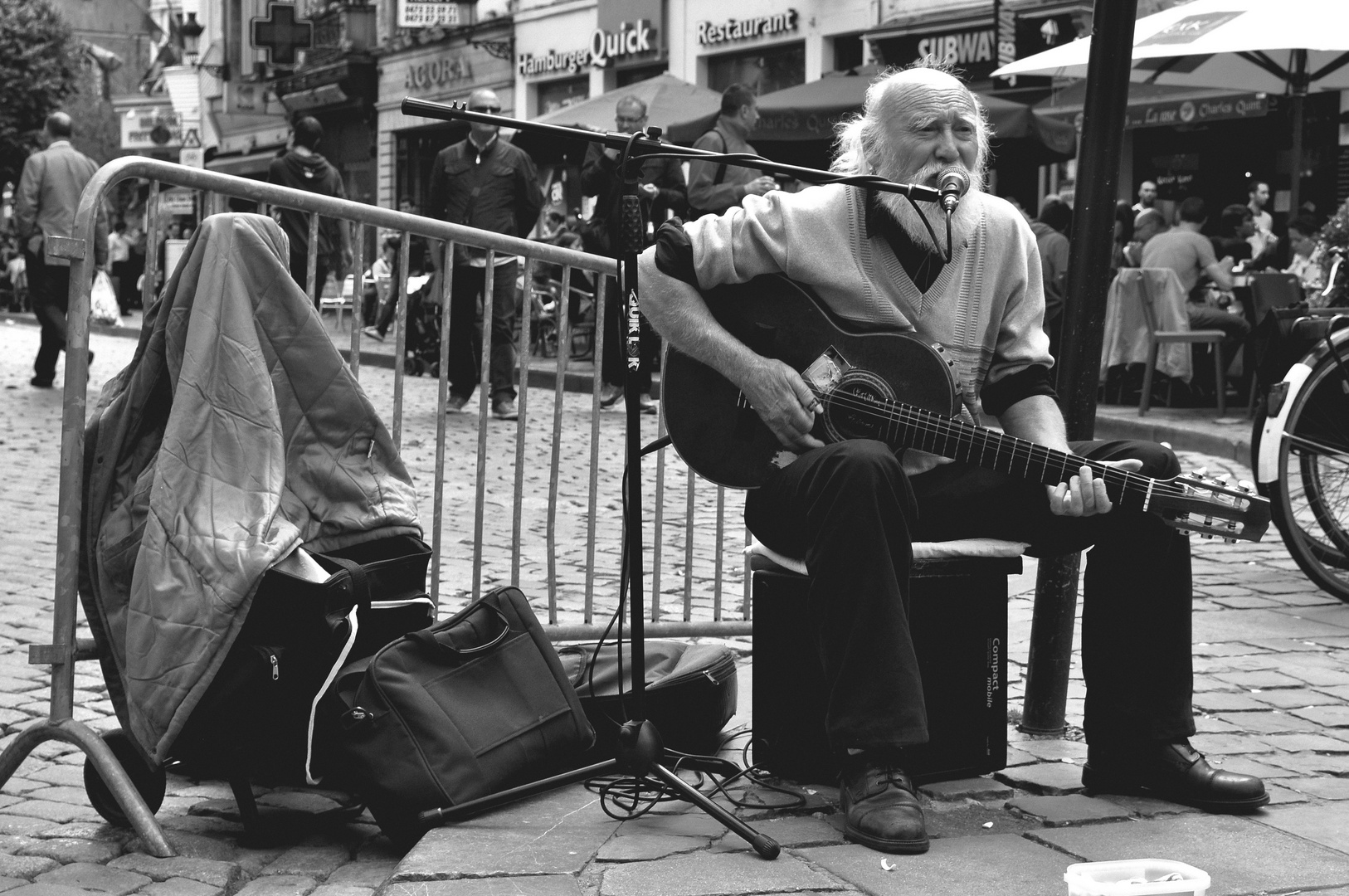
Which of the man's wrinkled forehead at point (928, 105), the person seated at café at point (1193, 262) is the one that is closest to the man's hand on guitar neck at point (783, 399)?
the man's wrinkled forehead at point (928, 105)

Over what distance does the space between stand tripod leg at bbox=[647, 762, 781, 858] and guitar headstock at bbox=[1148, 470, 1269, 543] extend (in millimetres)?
999

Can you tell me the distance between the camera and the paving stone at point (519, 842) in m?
2.81

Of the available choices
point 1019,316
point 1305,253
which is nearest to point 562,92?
point 1305,253

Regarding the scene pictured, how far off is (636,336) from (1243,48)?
6.64 m

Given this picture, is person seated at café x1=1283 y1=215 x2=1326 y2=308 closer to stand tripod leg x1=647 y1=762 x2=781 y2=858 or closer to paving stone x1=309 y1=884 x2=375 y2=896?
stand tripod leg x1=647 y1=762 x2=781 y2=858

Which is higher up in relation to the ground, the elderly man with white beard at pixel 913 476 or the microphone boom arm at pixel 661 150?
the microphone boom arm at pixel 661 150

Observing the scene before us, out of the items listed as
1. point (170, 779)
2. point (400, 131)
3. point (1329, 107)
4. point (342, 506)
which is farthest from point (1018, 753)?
point (400, 131)

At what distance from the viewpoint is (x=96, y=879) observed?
296 cm

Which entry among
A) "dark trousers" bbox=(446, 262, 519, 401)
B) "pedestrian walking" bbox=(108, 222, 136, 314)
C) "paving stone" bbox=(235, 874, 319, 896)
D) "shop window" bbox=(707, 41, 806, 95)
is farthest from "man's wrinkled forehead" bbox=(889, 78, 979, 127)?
"pedestrian walking" bbox=(108, 222, 136, 314)

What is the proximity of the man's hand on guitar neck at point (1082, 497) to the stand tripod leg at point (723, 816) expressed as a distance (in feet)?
2.78

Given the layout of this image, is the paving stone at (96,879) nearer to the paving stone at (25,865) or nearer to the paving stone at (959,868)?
the paving stone at (25,865)

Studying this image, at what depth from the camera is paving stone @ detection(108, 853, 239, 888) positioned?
2969 mm

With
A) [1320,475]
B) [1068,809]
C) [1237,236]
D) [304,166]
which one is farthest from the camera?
[1237,236]

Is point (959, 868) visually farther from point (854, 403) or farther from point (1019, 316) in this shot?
point (1019, 316)
